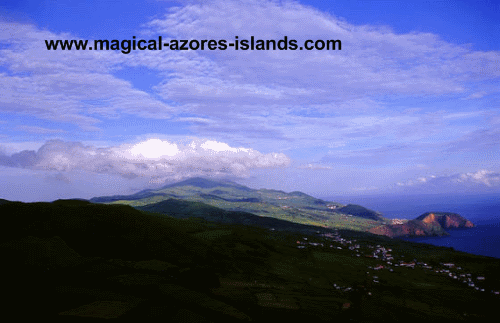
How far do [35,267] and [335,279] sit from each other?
8207 centimetres

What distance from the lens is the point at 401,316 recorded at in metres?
64.4

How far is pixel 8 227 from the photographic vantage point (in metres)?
80.1

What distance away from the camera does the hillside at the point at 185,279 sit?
146 ft

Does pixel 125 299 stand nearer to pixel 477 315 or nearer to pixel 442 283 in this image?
pixel 477 315

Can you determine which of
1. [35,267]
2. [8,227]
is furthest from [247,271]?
[8,227]

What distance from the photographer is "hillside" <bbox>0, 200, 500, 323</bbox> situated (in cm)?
4441

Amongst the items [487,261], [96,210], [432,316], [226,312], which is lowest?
[487,261]

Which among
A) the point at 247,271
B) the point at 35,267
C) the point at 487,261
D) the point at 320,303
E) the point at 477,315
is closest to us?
the point at 35,267

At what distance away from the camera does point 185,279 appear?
6084 cm

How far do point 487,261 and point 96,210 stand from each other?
198m

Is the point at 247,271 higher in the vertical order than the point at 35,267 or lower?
lower

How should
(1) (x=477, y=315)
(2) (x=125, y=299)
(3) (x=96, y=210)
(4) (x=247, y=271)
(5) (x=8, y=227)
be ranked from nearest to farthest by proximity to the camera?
(2) (x=125, y=299), (1) (x=477, y=315), (5) (x=8, y=227), (4) (x=247, y=271), (3) (x=96, y=210)

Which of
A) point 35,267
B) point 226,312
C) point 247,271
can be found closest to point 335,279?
point 247,271

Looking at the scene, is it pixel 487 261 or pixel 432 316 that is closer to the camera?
pixel 432 316
